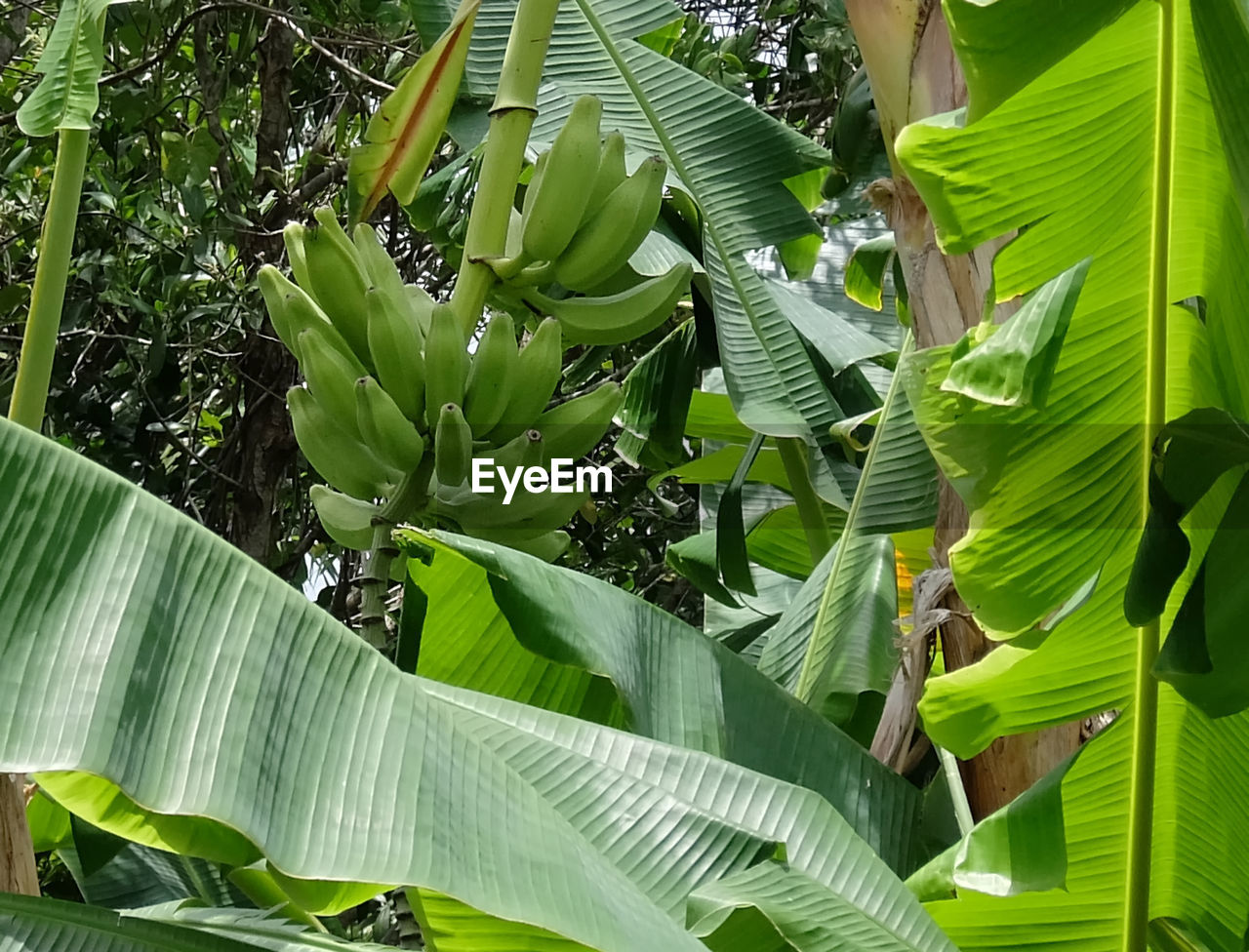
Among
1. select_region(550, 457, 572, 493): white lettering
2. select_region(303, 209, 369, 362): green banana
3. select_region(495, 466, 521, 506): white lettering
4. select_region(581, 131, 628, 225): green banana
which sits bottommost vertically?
select_region(495, 466, 521, 506): white lettering

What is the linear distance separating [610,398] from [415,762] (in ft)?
1.97

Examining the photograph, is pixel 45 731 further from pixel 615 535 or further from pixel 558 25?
pixel 615 535

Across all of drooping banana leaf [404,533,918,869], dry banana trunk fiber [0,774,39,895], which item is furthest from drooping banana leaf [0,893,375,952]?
drooping banana leaf [404,533,918,869]

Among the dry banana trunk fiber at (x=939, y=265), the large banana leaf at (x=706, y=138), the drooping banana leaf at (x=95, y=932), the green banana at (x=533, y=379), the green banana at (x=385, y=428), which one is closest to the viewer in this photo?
the drooping banana leaf at (x=95, y=932)

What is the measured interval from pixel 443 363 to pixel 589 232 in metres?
0.23

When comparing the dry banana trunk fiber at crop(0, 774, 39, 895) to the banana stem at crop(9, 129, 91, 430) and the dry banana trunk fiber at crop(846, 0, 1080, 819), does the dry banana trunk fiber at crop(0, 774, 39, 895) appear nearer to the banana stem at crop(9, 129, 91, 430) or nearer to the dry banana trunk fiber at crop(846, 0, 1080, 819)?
the banana stem at crop(9, 129, 91, 430)

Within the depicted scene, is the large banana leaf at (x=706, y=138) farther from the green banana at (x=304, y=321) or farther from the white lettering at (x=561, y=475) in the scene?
the green banana at (x=304, y=321)

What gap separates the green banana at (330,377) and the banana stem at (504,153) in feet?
0.34

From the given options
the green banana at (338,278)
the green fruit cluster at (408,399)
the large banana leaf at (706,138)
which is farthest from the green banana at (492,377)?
the large banana leaf at (706,138)

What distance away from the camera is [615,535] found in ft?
9.16

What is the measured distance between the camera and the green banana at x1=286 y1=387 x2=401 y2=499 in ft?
3.61

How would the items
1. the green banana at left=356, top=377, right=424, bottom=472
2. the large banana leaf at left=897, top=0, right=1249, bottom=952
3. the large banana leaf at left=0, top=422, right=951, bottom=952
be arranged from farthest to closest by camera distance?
the green banana at left=356, top=377, right=424, bottom=472
the large banana leaf at left=897, top=0, right=1249, bottom=952
the large banana leaf at left=0, top=422, right=951, bottom=952

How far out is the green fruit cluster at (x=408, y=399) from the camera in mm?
1038

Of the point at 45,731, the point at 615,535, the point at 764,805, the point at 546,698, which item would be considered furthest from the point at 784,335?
the point at 615,535
